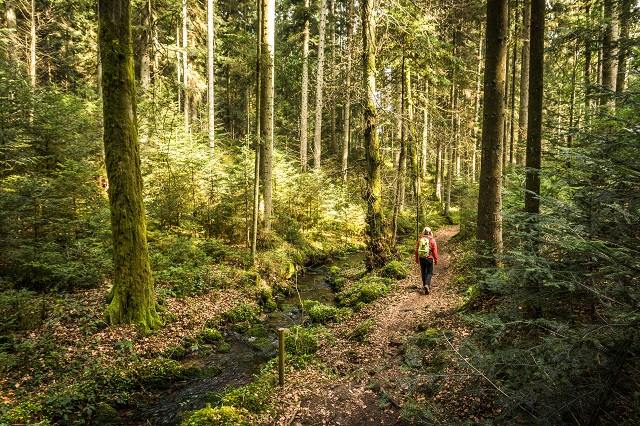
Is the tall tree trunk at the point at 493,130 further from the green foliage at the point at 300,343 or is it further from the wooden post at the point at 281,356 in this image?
the green foliage at the point at 300,343

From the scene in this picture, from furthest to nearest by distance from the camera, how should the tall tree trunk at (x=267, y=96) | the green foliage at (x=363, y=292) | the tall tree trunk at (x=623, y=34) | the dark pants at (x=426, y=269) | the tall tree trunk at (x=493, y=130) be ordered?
the tall tree trunk at (x=267, y=96) < the green foliage at (x=363, y=292) < the dark pants at (x=426, y=269) < the tall tree trunk at (x=493, y=130) < the tall tree trunk at (x=623, y=34)

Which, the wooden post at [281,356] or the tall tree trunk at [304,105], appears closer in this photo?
the wooden post at [281,356]

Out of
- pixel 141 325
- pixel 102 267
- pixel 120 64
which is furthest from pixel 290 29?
pixel 141 325

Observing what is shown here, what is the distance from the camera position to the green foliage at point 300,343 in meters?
7.29

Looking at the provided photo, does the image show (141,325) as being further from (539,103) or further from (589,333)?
(539,103)

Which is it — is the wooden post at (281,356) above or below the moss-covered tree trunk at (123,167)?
below

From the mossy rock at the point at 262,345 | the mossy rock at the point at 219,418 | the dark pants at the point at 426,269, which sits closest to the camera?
the mossy rock at the point at 219,418

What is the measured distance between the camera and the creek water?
561 centimetres

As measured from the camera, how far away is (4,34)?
49.4ft

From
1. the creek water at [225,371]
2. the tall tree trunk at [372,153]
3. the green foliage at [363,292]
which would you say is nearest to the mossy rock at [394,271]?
the green foliage at [363,292]

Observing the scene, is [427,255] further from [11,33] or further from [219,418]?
Result: [11,33]

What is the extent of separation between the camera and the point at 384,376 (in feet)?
18.9

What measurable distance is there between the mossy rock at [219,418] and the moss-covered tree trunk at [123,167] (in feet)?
12.0

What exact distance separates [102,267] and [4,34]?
1455cm
